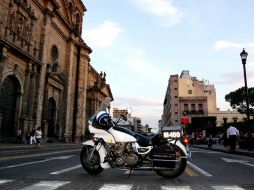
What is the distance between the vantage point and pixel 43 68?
106ft

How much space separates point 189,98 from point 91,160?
85.9 m

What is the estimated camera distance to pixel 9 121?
2638cm

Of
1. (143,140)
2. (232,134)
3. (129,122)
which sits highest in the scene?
(129,122)

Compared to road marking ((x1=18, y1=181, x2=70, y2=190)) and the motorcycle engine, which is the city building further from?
road marking ((x1=18, y1=181, x2=70, y2=190))

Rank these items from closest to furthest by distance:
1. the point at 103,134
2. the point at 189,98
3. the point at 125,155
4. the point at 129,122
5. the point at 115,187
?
the point at 115,187 → the point at 125,155 → the point at 103,134 → the point at 129,122 → the point at 189,98

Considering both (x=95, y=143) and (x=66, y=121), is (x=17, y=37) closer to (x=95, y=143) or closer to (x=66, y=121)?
(x=66, y=121)

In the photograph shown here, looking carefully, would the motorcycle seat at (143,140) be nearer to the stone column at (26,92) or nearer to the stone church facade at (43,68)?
the stone church facade at (43,68)

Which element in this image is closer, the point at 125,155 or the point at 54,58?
the point at 125,155

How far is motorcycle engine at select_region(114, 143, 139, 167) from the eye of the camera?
5.87 metres

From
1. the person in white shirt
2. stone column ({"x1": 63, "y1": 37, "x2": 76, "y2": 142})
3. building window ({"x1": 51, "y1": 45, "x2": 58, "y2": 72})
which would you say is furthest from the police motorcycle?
stone column ({"x1": 63, "y1": 37, "x2": 76, "y2": 142})

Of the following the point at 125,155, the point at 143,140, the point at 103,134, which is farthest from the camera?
the point at 103,134

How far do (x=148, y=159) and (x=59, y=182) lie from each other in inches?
73.2

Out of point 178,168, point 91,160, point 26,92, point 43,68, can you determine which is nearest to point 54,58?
point 43,68

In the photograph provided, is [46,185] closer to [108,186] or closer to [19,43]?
[108,186]
